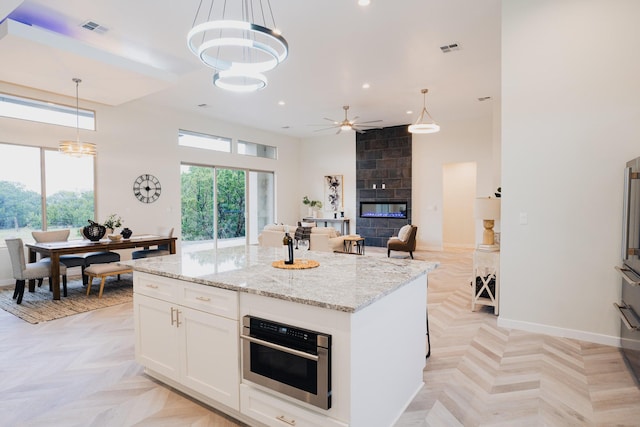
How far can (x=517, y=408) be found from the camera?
7.39 feet

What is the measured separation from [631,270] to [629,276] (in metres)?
0.09

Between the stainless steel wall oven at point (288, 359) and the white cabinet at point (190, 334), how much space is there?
0.42 ft

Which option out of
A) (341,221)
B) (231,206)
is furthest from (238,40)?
(341,221)

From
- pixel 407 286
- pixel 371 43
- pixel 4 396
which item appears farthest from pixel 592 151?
pixel 4 396

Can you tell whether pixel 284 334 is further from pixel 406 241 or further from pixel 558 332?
pixel 406 241

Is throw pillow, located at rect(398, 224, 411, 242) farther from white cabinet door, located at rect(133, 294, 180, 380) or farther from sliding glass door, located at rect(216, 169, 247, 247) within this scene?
white cabinet door, located at rect(133, 294, 180, 380)

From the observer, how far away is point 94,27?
13.5 ft

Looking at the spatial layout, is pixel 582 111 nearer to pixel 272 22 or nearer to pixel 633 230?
pixel 633 230

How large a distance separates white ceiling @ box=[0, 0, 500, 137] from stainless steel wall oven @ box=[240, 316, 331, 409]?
3245mm

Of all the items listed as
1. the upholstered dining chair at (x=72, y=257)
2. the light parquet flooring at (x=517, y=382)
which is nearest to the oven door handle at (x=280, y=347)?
the light parquet flooring at (x=517, y=382)

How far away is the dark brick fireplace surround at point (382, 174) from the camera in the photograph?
31.7 ft

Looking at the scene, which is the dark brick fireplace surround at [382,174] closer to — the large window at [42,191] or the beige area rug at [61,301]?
the beige area rug at [61,301]

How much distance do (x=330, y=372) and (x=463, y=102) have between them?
7027 millimetres

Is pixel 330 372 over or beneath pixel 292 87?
beneath
